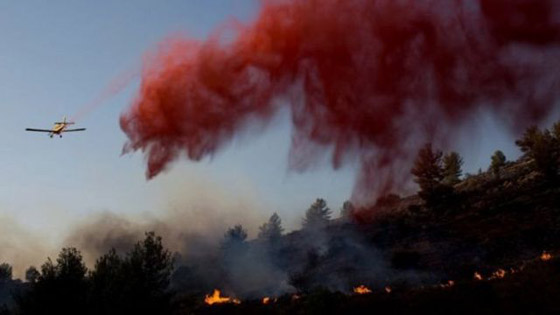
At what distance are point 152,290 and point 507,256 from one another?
4370cm

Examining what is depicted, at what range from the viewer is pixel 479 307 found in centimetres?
3544

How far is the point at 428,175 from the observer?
89062 millimetres

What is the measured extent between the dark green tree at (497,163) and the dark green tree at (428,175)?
24.3 meters

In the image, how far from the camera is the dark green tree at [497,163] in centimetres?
10983

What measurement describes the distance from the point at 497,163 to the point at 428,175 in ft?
108

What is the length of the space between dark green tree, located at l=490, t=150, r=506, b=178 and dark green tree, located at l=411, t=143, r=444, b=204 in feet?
79.7

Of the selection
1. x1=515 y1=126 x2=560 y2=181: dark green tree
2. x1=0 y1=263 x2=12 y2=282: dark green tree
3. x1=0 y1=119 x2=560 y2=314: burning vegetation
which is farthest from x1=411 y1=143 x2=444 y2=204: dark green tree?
x1=0 y1=263 x2=12 y2=282: dark green tree

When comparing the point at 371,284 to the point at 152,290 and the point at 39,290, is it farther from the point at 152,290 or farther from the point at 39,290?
the point at 39,290

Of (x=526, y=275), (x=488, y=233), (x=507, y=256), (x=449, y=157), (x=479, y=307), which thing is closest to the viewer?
(x=479, y=307)

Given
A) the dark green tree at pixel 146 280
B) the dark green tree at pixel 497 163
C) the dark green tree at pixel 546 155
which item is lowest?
the dark green tree at pixel 146 280

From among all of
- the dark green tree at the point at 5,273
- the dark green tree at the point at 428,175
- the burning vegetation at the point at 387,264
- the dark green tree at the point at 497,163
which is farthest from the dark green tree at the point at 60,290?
the dark green tree at the point at 5,273

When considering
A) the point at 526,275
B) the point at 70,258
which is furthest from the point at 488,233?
the point at 70,258

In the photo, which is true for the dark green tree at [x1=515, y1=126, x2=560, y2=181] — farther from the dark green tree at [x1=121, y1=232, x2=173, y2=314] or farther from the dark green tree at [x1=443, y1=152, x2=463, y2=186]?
the dark green tree at [x1=121, y1=232, x2=173, y2=314]

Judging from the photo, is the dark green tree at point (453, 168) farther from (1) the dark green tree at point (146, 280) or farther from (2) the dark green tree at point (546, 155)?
(1) the dark green tree at point (146, 280)
